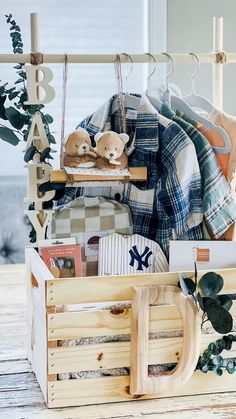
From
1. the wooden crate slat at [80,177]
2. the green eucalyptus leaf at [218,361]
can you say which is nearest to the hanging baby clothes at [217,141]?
the wooden crate slat at [80,177]

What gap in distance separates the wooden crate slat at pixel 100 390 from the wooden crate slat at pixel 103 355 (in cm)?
4

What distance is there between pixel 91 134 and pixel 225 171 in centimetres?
40

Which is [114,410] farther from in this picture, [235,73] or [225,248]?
[235,73]

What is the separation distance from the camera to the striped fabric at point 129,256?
6.58ft

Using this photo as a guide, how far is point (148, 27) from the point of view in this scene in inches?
150

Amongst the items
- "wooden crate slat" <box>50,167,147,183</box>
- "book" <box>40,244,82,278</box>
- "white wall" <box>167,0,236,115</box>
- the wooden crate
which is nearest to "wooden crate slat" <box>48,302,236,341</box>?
the wooden crate

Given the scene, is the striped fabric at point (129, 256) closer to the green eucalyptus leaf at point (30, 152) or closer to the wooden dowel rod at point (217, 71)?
the green eucalyptus leaf at point (30, 152)

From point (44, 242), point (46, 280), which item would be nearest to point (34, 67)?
point (44, 242)

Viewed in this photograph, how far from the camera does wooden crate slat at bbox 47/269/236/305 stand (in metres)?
1.66

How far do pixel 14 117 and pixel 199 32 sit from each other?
1923mm

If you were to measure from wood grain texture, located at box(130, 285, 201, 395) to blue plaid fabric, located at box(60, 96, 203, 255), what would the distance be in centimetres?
32

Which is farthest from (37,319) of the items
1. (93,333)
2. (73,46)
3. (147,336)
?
(73,46)

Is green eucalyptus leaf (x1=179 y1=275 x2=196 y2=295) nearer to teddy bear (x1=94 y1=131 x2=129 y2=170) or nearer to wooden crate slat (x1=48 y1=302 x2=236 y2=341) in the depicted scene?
wooden crate slat (x1=48 y1=302 x2=236 y2=341)

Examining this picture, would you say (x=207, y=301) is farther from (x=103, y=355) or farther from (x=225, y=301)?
(x=103, y=355)
